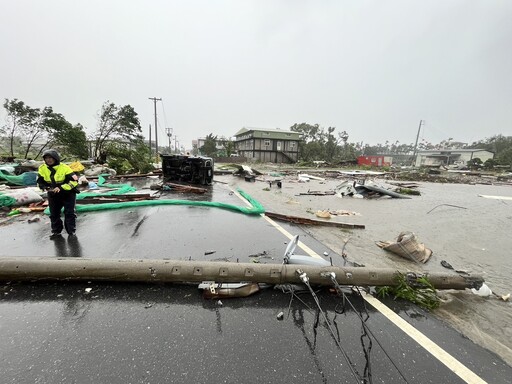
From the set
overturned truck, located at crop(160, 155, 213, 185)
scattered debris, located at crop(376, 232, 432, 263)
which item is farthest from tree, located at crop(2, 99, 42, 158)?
scattered debris, located at crop(376, 232, 432, 263)

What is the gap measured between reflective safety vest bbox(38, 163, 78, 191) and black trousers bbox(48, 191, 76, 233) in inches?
8.3

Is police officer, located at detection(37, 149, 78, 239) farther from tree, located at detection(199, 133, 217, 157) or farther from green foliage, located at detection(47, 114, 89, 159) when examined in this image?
tree, located at detection(199, 133, 217, 157)

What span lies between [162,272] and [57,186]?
3.16 meters

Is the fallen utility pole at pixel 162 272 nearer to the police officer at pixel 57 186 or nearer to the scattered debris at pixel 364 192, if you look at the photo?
the police officer at pixel 57 186

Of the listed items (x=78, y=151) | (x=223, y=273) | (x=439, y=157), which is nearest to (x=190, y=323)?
(x=223, y=273)

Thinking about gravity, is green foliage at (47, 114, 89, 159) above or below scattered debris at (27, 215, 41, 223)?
→ above

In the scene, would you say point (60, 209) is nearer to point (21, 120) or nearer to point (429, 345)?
point (429, 345)

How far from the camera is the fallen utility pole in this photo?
261 centimetres

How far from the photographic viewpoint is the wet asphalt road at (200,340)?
5.66ft

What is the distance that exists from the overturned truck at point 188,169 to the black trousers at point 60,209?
307 inches

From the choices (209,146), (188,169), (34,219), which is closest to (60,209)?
A: (34,219)

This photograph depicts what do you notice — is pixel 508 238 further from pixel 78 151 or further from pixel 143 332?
pixel 78 151

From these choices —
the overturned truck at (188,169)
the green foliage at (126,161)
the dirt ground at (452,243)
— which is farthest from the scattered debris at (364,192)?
the green foliage at (126,161)

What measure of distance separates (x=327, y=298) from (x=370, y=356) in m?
0.76
